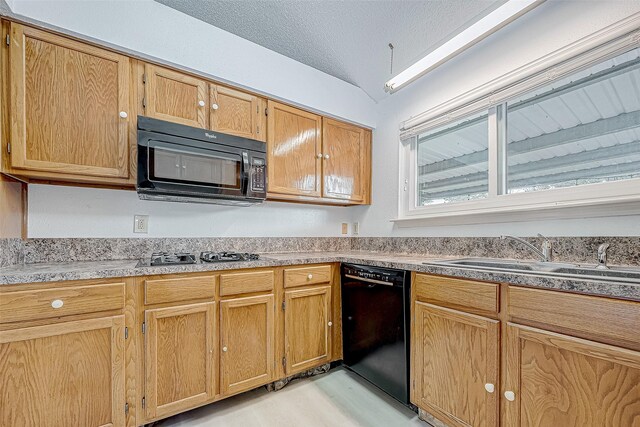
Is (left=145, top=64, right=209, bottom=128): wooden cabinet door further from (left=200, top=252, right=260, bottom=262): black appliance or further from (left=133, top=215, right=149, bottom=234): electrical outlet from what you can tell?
(left=200, top=252, right=260, bottom=262): black appliance

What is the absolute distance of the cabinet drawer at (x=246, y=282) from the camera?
1.66 m

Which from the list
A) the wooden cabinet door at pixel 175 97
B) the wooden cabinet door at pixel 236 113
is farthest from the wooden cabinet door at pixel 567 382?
the wooden cabinet door at pixel 175 97

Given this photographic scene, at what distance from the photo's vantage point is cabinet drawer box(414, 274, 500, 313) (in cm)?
126

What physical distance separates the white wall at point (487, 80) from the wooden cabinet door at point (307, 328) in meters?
0.95

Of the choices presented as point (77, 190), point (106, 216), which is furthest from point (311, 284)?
point (77, 190)

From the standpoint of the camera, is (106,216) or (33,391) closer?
(33,391)

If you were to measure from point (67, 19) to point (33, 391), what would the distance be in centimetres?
180

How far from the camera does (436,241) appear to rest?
84.3 inches

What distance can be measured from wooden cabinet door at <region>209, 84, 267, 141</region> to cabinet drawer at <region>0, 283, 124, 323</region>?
1.16 metres

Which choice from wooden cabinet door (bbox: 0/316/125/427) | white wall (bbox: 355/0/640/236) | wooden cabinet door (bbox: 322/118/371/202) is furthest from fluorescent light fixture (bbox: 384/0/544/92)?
wooden cabinet door (bbox: 0/316/125/427)

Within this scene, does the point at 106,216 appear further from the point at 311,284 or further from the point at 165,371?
the point at 311,284

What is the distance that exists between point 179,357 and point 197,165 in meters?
1.11

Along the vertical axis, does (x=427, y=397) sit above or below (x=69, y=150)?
below

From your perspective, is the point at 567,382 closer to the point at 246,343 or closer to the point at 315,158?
the point at 246,343
